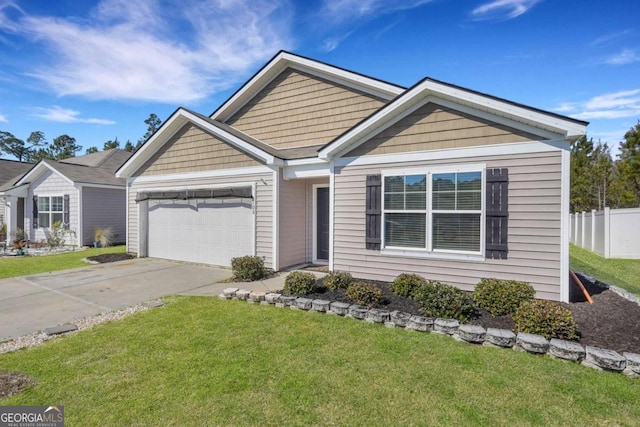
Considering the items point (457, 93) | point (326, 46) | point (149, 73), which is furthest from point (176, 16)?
point (457, 93)

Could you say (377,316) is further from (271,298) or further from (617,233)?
(617,233)

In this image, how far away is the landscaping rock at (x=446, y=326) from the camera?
425 cm

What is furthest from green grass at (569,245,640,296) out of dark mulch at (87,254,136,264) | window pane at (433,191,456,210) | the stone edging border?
dark mulch at (87,254,136,264)

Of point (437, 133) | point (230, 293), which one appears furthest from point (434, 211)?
point (230, 293)

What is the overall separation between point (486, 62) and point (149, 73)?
1180 cm

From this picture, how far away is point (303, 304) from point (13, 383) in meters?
3.71

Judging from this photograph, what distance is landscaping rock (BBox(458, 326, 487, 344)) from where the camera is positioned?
4020 mm

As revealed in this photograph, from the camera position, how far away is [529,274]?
5496mm

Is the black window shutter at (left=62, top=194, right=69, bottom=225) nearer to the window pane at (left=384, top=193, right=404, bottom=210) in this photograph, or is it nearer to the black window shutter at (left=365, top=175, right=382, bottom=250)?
the black window shutter at (left=365, top=175, right=382, bottom=250)

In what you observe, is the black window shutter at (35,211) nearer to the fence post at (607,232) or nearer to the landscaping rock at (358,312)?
the landscaping rock at (358,312)

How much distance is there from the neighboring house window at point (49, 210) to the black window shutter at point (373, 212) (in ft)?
51.5

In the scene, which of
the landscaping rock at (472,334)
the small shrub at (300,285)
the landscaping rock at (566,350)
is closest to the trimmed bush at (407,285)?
the landscaping rock at (472,334)

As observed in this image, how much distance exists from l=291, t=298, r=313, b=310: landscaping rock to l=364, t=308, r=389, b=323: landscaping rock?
1.07 m

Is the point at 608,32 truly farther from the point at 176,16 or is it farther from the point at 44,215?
the point at 44,215
